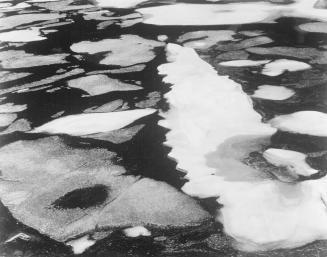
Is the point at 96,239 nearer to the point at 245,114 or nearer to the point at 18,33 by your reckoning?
the point at 245,114

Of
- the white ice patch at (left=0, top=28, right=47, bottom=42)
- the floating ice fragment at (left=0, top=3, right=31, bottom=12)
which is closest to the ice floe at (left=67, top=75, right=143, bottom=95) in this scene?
the white ice patch at (left=0, top=28, right=47, bottom=42)

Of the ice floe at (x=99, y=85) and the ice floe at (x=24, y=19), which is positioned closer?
the ice floe at (x=99, y=85)

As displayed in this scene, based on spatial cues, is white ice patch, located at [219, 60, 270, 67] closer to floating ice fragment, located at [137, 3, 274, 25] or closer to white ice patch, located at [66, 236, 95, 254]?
floating ice fragment, located at [137, 3, 274, 25]

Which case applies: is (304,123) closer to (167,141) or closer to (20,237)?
(167,141)

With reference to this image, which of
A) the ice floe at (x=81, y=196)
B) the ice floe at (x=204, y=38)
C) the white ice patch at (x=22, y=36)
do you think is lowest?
the ice floe at (x=81, y=196)

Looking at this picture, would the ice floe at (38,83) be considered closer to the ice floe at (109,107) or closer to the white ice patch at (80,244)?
the ice floe at (109,107)

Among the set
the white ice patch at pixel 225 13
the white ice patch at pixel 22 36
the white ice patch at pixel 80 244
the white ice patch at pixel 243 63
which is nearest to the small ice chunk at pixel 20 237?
the white ice patch at pixel 80 244
